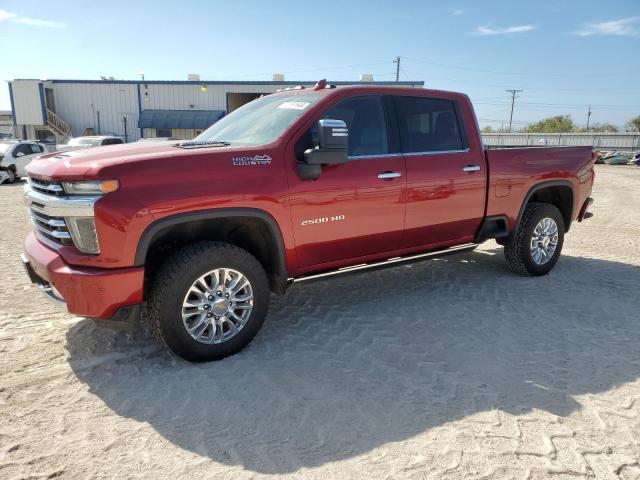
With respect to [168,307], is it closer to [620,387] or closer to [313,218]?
[313,218]

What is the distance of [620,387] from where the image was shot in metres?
3.27

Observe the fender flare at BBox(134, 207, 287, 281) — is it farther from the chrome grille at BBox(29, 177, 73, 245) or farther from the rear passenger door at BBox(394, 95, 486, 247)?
the rear passenger door at BBox(394, 95, 486, 247)

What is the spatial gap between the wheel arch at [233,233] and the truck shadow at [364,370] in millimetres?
683

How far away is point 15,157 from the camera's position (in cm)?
1762

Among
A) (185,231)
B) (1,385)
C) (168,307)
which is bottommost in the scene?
(1,385)

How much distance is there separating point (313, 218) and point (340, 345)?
1046 millimetres

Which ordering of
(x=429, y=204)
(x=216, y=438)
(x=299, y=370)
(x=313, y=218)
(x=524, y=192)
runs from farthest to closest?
(x=524, y=192)
(x=429, y=204)
(x=313, y=218)
(x=299, y=370)
(x=216, y=438)

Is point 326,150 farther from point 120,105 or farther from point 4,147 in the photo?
point 120,105

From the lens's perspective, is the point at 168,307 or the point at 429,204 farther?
the point at 429,204

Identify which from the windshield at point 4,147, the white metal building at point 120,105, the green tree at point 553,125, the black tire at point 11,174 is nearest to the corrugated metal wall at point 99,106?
the white metal building at point 120,105

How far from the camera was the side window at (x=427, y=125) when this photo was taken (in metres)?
4.48

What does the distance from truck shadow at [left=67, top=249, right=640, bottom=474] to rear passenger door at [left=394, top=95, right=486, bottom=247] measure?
0.76 m

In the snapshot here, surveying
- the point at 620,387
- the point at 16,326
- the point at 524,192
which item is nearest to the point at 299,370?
the point at 620,387

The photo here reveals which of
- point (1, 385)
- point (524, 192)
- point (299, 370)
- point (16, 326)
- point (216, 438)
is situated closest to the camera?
point (216, 438)
